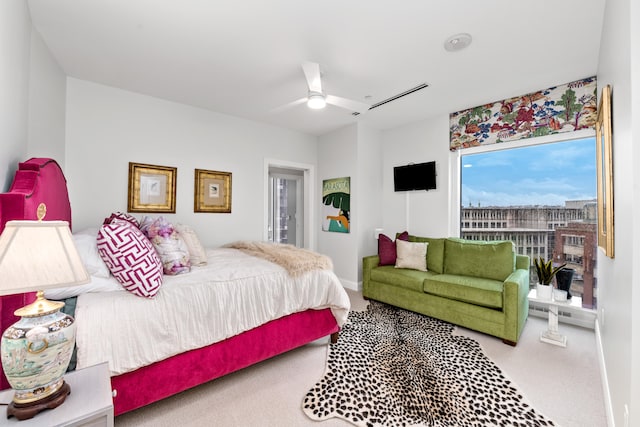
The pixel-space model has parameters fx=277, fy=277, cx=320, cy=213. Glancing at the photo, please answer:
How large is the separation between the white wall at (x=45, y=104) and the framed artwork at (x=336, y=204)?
3334mm

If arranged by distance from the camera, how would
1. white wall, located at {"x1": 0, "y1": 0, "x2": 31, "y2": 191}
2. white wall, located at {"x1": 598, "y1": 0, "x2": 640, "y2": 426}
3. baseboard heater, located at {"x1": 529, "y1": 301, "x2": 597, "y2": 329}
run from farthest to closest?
1. baseboard heater, located at {"x1": 529, "y1": 301, "x2": 597, "y2": 329}
2. white wall, located at {"x1": 0, "y1": 0, "x2": 31, "y2": 191}
3. white wall, located at {"x1": 598, "y1": 0, "x2": 640, "y2": 426}

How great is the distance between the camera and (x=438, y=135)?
3949mm

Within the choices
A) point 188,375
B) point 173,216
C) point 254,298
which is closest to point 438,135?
point 254,298

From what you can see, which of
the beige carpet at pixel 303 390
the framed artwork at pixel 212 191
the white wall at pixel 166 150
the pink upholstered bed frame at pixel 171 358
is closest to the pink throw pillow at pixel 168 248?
the pink upholstered bed frame at pixel 171 358

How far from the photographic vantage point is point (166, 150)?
3.41 meters

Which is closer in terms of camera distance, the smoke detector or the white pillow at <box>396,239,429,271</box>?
the smoke detector

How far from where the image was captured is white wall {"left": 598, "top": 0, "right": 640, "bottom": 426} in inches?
42.4

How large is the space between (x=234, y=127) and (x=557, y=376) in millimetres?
4327

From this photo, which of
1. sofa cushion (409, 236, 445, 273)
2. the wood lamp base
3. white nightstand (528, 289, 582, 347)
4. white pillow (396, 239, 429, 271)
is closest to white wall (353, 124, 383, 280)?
white pillow (396, 239, 429, 271)

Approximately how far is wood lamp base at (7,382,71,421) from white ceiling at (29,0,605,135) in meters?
2.22

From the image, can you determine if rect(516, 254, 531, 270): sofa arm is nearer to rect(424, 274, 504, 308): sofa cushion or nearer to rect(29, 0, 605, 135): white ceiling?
rect(424, 274, 504, 308): sofa cushion

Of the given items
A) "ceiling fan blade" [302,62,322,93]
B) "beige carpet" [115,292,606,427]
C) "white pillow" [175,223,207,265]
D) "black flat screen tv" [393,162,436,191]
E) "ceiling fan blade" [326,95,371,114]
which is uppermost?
"ceiling fan blade" [302,62,322,93]

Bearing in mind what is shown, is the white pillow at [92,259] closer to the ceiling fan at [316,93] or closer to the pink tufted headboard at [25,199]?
the pink tufted headboard at [25,199]

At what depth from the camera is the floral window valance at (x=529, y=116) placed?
9.26ft
